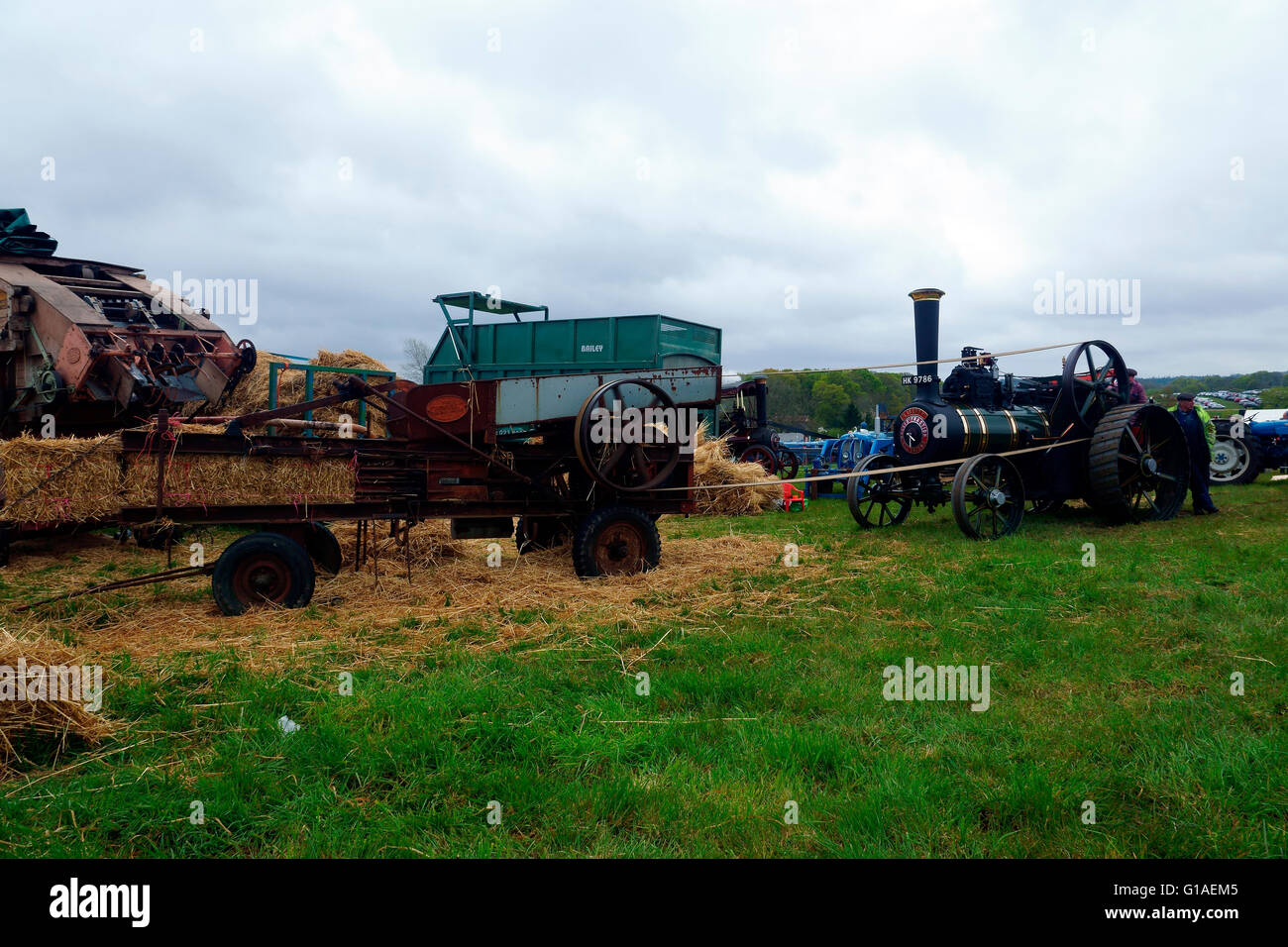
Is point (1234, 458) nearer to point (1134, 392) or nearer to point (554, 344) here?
point (1134, 392)

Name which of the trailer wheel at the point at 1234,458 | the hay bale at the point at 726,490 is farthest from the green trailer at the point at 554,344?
the trailer wheel at the point at 1234,458

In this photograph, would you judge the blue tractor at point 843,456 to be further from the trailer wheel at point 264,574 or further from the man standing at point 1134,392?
the trailer wheel at point 264,574

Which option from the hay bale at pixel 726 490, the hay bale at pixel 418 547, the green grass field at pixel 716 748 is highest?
the hay bale at pixel 726 490

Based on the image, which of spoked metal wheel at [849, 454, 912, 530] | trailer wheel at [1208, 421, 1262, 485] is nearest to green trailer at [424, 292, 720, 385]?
spoked metal wheel at [849, 454, 912, 530]

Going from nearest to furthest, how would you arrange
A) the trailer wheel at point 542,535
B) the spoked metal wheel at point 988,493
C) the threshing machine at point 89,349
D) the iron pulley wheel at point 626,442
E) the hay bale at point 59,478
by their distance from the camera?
the hay bale at point 59,478 → the iron pulley wheel at point 626,442 → the threshing machine at point 89,349 → the trailer wheel at point 542,535 → the spoked metal wheel at point 988,493

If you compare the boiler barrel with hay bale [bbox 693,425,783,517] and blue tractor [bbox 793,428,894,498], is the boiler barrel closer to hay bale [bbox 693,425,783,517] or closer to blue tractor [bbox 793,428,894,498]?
hay bale [bbox 693,425,783,517]

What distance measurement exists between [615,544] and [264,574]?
3271 mm

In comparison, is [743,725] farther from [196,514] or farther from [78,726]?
[196,514]

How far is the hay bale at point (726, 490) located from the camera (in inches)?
586

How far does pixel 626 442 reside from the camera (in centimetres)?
796

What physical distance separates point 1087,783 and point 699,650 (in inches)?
95.6

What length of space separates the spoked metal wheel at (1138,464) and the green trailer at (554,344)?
24.5 feet

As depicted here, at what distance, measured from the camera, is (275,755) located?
3.53 metres

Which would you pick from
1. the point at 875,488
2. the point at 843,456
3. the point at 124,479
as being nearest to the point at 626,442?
the point at 124,479
